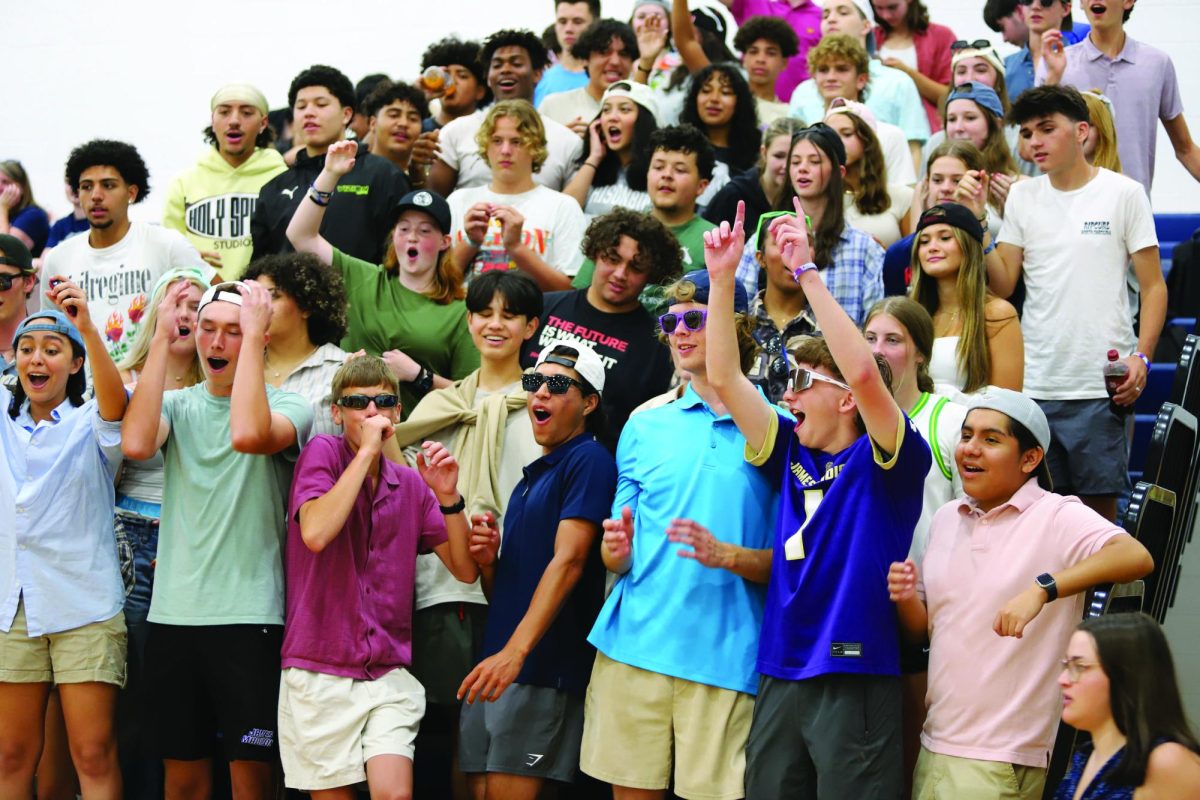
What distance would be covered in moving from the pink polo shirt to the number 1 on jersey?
41cm

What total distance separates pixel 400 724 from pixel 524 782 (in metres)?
0.43

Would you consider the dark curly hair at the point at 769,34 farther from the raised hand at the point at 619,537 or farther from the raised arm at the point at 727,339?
the raised hand at the point at 619,537

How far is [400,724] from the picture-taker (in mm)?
4625

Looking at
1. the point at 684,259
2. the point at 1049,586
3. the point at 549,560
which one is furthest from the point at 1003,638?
the point at 684,259

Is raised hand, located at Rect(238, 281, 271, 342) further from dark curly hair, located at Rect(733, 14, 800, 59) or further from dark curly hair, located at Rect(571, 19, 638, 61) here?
dark curly hair, located at Rect(733, 14, 800, 59)

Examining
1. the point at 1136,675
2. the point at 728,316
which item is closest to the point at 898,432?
the point at 728,316

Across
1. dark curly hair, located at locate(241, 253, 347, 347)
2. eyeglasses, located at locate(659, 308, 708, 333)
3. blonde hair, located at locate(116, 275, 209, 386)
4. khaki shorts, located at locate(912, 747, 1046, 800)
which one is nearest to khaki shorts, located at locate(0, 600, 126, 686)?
blonde hair, located at locate(116, 275, 209, 386)

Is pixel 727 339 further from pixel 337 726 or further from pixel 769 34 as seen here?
pixel 769 34

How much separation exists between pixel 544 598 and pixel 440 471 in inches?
20.7

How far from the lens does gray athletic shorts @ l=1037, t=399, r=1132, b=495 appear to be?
18.7 ft

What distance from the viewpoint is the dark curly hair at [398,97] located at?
7906 millimetres

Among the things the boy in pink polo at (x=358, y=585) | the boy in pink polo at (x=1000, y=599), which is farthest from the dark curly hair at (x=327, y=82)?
the boy in pink polo at (x=1000, y=599)

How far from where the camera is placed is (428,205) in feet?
20.6

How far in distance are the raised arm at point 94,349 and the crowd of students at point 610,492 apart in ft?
0.06
